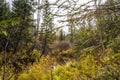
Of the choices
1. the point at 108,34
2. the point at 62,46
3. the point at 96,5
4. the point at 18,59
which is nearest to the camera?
the point at 96,5

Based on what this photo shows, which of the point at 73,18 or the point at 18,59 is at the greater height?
the point at 73,18

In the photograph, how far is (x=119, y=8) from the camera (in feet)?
10.4

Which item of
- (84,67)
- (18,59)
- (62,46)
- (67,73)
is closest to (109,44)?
(84,67)

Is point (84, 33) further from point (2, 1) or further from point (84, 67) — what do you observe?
point (2, 1)

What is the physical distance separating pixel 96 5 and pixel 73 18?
317mm

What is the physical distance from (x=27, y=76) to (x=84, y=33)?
320 inches

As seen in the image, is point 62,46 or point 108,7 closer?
point 108,7

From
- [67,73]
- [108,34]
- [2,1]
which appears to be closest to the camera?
[108,34]

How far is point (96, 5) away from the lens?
10.1ft

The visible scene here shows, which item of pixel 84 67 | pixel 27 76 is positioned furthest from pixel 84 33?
pixel 27 76

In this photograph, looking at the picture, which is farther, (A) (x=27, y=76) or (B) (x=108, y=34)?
(A) (x=27, y=76)

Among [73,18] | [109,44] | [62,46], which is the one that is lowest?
[62,46]

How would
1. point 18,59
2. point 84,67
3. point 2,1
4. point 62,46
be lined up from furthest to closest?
point 62,46 → point 2,1 → point 18,59 → point 84,67

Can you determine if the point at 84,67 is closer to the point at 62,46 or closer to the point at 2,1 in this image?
the point at 2,1
